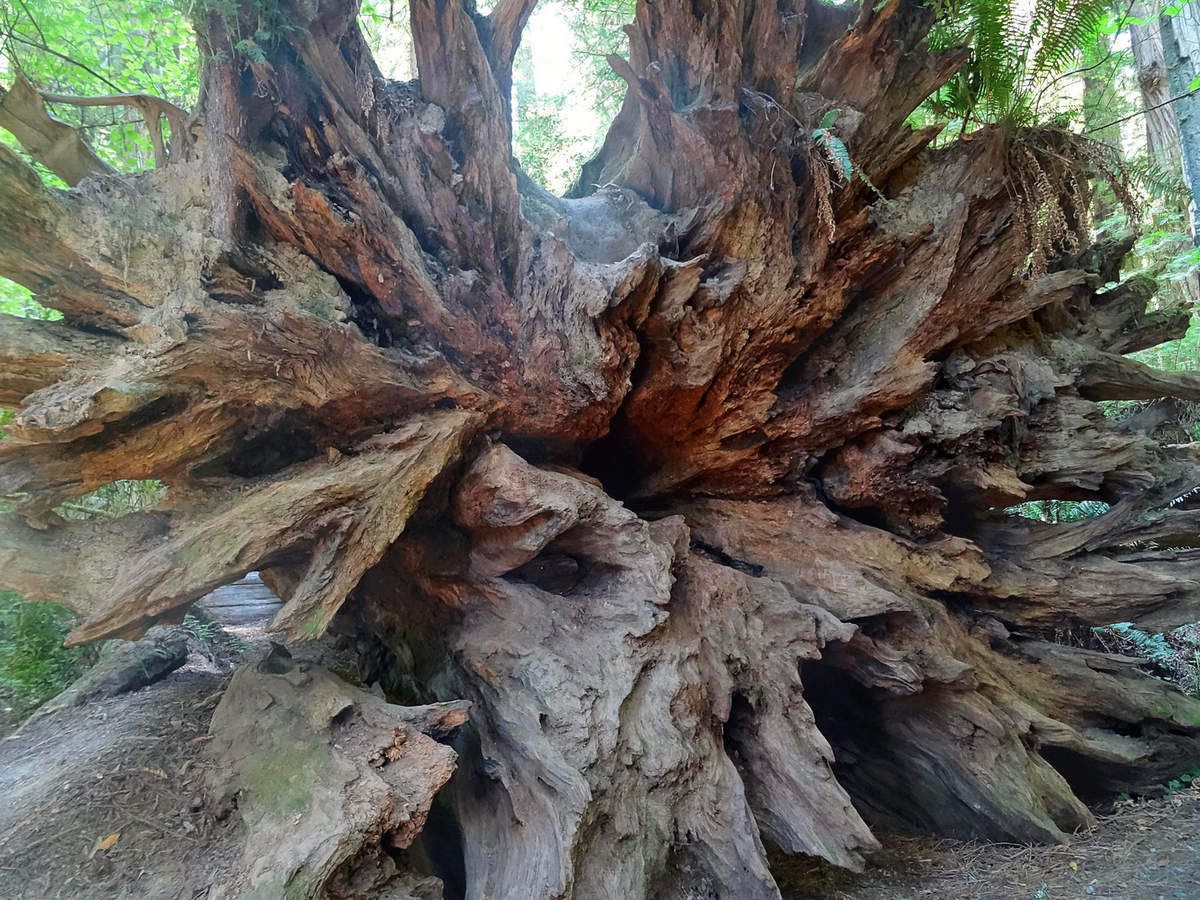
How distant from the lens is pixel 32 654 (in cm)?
426

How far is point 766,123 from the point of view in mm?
3859

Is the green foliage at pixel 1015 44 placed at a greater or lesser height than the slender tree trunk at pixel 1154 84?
lesser

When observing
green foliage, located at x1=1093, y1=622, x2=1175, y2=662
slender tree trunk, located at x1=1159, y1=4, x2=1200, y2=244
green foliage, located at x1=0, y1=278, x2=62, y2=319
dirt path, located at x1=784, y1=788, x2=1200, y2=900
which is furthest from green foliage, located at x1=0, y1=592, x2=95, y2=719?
slender tree trunk, located at x1=1159, y1=4, x2=1200, y2=244

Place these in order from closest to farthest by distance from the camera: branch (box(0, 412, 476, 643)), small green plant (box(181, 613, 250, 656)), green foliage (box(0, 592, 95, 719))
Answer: branch (box(0, 412, 476, 643)) → green foliage (box(0, 592, 95, 719)) → small green plant (box(181, 613, 250, 656))

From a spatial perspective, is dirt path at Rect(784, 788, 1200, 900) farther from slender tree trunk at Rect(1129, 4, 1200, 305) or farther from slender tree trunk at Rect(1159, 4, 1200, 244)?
slender tree trunk at Rect(1129, 4, 1200, 305)

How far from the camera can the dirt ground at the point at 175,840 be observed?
255 cm

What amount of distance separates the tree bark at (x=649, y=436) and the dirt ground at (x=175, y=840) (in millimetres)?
313

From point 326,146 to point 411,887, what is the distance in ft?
12.9

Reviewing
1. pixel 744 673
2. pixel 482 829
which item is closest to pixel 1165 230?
pixel 744 673

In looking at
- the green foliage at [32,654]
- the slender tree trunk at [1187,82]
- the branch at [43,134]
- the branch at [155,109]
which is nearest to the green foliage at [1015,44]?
the slender tree trunk at [1187,82]

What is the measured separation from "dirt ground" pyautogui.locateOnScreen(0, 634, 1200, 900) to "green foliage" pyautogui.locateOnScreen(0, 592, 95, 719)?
1.81ft

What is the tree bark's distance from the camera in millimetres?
3002

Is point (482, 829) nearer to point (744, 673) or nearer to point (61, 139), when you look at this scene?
point (744, 673)

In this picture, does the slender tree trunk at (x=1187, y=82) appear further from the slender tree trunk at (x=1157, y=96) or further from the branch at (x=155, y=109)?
the branch at (x=155, y=109)
